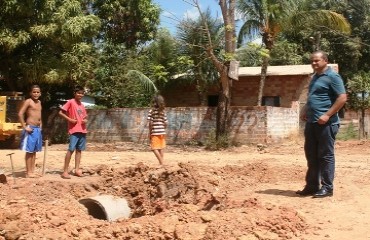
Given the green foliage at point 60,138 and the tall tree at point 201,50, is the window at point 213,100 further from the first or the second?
the green foliage at point 60,138

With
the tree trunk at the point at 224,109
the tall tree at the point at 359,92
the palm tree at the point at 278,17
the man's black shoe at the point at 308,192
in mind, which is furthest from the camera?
the tall tree at the point at 359,92

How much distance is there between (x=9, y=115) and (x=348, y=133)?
43.5ft

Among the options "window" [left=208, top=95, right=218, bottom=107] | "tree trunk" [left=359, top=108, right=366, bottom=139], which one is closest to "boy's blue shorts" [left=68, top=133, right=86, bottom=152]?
"window" [left=208, top=95, right=218, bottom=107]

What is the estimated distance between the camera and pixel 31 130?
825cm

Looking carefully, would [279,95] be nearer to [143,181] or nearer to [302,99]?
[302,99]

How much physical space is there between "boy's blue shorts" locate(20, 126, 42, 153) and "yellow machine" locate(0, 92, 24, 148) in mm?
7140

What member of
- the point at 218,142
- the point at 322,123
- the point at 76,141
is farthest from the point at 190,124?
the point at 322,123

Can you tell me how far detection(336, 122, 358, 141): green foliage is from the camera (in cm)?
2068

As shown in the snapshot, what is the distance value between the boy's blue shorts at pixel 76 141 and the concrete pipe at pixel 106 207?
147 centimetres

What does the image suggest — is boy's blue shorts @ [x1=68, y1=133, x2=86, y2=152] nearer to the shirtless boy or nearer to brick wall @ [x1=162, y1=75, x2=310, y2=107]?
the shirtless boy

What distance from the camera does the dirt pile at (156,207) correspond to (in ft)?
16.2

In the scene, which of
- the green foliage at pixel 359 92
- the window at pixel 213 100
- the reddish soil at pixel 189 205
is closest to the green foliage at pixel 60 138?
the window at pixel 213 100

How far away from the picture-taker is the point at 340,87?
607cm

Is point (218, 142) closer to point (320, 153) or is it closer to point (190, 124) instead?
point (190, 124)
